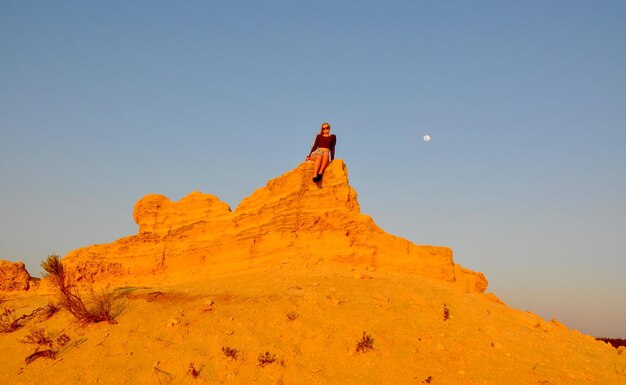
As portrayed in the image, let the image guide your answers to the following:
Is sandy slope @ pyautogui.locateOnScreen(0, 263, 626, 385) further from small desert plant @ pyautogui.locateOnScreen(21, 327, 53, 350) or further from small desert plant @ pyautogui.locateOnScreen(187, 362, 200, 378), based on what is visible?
small desert plant @ pyautogui.locateOnScreen(21, 327, 53, 350)

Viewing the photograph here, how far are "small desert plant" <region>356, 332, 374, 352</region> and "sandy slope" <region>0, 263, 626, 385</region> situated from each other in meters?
0.08

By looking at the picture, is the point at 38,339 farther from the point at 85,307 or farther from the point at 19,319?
the point at 19,319

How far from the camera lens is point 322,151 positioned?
1196 cm

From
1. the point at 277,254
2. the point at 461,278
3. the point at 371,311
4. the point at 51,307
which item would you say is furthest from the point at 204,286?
the point at 461,278

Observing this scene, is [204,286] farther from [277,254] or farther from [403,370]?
[403,370]

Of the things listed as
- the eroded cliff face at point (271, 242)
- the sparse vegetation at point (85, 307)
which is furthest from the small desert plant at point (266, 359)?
the eroded cliff face at point (271, 242)

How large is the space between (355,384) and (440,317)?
2.96 meters

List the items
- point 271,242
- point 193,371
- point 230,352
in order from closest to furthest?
point 193,371, point 230,352, point 271,242

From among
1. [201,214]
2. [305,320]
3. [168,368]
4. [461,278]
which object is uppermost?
[201,214]

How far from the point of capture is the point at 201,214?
12.5 metres

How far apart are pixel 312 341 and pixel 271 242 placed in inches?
169

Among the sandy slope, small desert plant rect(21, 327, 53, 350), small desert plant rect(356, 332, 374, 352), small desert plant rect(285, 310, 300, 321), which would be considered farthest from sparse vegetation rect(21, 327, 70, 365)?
small desert plant rect(356, 332, 374, 352)

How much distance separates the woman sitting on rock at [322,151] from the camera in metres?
11.7

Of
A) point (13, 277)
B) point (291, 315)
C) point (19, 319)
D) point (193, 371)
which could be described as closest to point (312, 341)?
point (291, 315)
